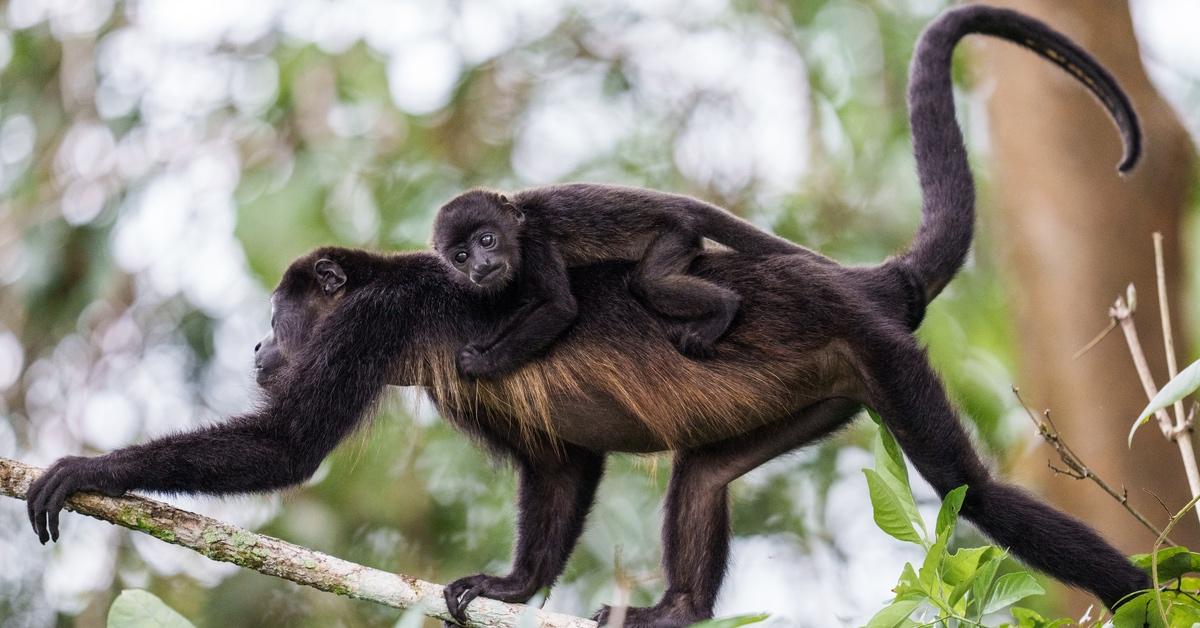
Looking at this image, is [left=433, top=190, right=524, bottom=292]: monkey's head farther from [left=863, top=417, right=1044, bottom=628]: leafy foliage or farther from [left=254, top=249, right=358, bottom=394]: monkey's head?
[left=863, top=417, right=1044, bottom=628]: leafy foliage

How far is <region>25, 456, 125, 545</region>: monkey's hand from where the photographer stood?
3.24m

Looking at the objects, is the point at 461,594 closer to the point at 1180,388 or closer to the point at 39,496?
the point at 39,496

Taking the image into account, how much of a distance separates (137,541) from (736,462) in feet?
14.4

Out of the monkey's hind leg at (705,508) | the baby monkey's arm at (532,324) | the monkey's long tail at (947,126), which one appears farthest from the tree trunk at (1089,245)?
the baby monkey's arm at (532,324)

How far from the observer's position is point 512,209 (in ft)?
13.7

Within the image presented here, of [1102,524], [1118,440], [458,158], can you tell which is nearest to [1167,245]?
[1118,440]

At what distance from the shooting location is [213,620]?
21.9ft

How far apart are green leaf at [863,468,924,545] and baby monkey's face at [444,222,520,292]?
1540 mm

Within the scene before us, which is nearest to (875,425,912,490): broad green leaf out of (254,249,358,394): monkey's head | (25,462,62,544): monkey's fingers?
(254,249,358,394): monkey's head

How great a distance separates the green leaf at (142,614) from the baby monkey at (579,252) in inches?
72.0

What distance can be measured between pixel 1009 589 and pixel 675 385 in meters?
1.37

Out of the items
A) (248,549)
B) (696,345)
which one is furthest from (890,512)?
(248,549)

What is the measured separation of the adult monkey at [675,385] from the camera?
11.9 ft

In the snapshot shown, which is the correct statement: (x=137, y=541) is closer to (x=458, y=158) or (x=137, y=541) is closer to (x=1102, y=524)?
(x=458, y=158)
